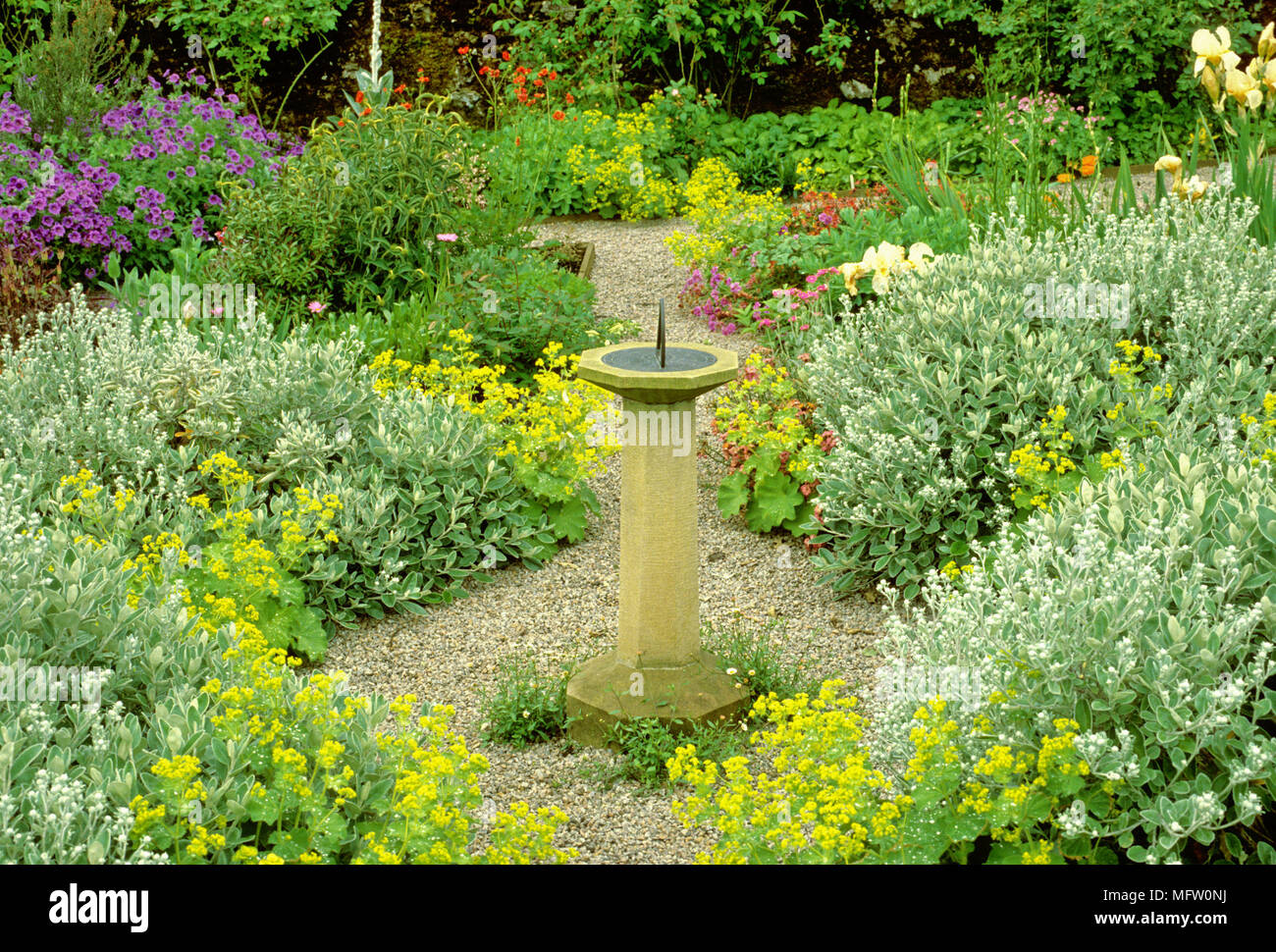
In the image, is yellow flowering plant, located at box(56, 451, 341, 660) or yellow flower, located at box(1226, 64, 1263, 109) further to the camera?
yellow flower, located at box(1226, 64, 1263, 109)

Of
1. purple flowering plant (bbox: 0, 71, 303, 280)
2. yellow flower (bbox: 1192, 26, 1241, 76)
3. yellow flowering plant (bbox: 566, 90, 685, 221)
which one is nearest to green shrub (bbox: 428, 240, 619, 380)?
purple flowering plant (bbox: 0, 71, 303, 280)

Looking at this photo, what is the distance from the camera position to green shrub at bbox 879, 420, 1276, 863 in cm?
258

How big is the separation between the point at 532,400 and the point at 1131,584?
300 centimetres

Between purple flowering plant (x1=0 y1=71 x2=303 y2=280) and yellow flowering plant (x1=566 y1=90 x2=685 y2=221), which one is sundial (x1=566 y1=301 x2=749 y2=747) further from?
yellow flowering plant (x1=566 y1=90 x2=685 y2=221)

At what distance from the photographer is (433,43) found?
11195 millimetres

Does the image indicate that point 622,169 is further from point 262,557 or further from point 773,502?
point 262,557

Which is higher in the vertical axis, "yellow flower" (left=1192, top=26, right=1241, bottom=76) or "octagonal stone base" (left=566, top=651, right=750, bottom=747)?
"yellow flower" (left=1192, top=26, right=1241, bottom=76)

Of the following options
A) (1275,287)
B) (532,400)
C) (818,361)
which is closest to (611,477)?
(532,400)

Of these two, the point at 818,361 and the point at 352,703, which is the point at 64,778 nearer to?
the point at 352,703

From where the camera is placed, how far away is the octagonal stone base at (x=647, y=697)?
12.4 ft

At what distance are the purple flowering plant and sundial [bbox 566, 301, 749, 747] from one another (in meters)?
A: 4.07

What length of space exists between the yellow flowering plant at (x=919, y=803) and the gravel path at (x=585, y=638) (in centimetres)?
64

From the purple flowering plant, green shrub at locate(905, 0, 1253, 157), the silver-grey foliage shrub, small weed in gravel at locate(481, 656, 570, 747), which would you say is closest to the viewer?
small weed in gravel at locate(481, 656, 570, 747)

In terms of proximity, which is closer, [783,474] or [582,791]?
[582,791]
